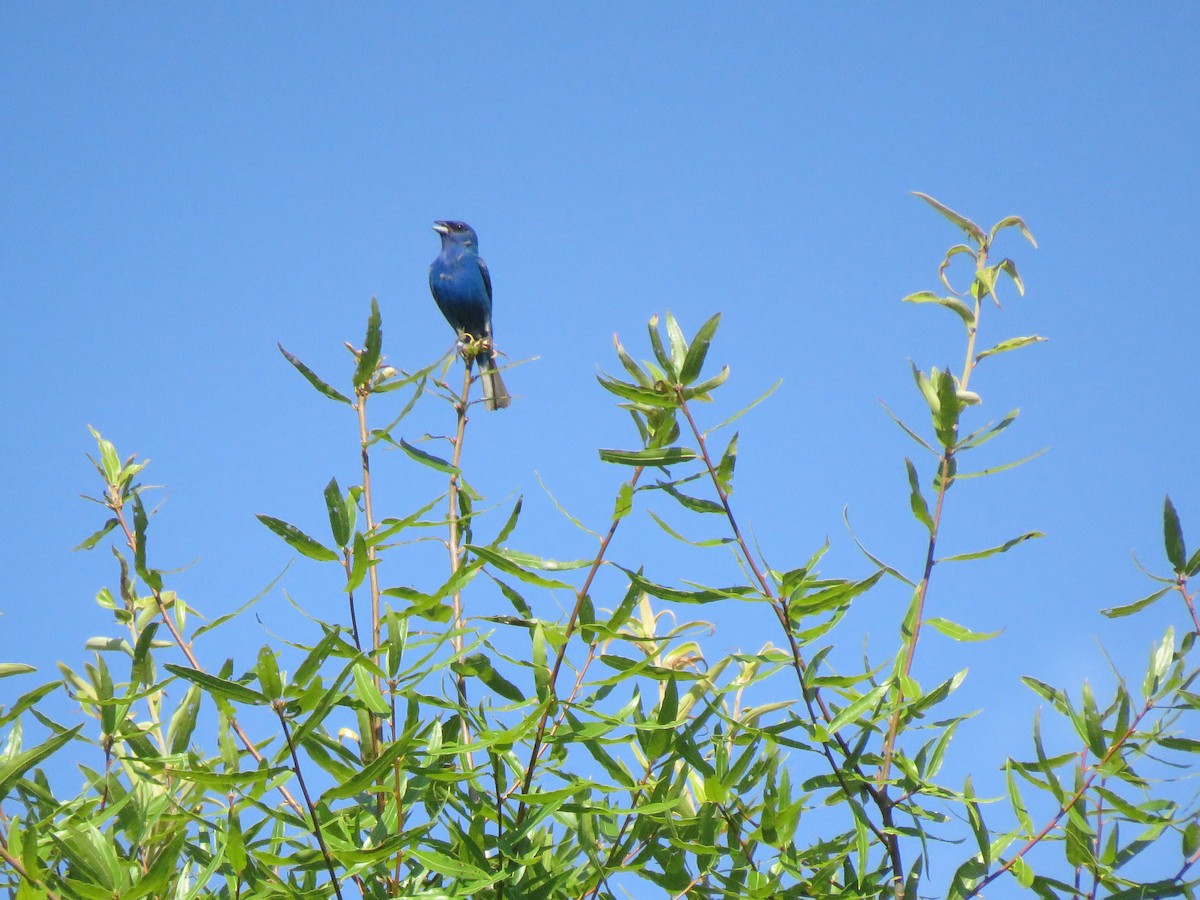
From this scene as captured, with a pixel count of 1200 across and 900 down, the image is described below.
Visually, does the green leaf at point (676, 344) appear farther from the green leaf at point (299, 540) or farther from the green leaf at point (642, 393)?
the green leaf at point (299, 540)

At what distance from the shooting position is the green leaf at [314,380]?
255 centimetres

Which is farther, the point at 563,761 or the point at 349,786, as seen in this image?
the point at 563,761

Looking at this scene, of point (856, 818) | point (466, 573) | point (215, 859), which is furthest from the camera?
point (466, 573)

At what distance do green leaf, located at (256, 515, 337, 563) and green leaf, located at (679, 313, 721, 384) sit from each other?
80 cm

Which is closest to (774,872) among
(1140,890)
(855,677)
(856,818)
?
(856,818)

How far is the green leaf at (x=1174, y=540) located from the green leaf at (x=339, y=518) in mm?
1609

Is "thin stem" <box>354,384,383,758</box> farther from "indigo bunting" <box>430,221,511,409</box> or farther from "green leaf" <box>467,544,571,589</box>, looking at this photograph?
"indigo bunting" <box>430,221,511,409</box>

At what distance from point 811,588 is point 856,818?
0.44 meters

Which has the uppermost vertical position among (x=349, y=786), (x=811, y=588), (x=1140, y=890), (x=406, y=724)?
(x=811, y=588)

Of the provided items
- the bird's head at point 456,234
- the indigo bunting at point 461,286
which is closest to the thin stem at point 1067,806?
the indigo bunting at point 461,286

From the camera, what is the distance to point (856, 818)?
229cm

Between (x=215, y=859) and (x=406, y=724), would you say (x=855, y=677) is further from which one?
(x=215, y=859)

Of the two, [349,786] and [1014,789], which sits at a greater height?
[1014,789]

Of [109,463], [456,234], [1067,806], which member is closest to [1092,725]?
[1067,806]
